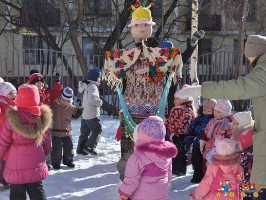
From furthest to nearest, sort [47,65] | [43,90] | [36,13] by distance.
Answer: [36,13] → [47,65] → [43,90]

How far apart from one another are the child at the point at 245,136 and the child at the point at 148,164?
73cm

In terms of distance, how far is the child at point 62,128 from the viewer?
5928mm

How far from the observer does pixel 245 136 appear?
3.68m

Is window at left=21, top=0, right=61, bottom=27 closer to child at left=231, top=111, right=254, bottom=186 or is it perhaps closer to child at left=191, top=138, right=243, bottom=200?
child at left=231, top=111, right=254, bottom=186

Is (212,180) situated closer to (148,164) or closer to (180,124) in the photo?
(148,164)

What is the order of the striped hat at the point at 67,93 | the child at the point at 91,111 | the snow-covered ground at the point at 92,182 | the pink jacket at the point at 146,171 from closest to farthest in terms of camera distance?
the pink jacket at the point at 146,171 → the snow-covered ground at the point at 92,182 → the striped hat at the point at 67,93 → the child at the point at 91,111

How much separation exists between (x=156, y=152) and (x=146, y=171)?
0.56ft

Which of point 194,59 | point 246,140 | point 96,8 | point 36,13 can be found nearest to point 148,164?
point 246,140

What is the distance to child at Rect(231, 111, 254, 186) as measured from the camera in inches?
144

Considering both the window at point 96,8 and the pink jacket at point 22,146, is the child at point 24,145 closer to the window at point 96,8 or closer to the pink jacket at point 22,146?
the pink jacket at point 22,146

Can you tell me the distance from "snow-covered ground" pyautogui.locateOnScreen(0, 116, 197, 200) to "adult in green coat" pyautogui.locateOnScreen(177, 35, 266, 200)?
6.49ft

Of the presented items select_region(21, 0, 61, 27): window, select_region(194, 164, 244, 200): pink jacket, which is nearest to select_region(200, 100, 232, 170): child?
select_region(194, 164, 244, 200): pink jacket

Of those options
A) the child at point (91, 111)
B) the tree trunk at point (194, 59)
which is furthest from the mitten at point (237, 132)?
the tree trunk at point (194, 59)

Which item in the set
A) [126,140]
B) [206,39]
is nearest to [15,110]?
[126,140]
